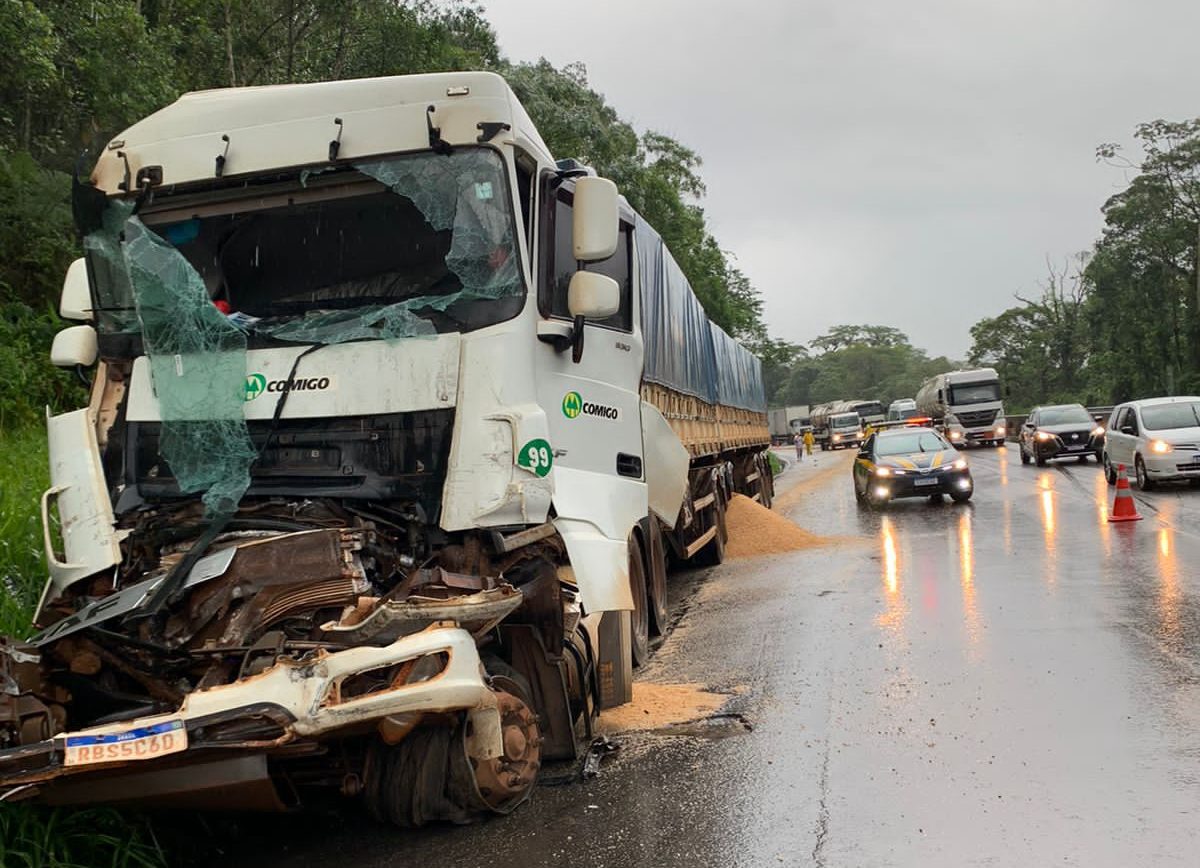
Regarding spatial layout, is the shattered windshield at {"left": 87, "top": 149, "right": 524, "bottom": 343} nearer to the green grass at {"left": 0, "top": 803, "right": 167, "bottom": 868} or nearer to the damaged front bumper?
the damaged front bumper

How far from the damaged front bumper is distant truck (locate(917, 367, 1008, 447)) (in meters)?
38.5

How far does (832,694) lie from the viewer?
621cm

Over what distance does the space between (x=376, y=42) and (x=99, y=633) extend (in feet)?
60.2

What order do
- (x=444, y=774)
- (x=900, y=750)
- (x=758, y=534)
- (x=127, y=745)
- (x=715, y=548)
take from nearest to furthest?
(x=127, y=745) < (x=444, y=774) < (x=900, y=750) < (x=715, y=548) < (x=758, y=534)

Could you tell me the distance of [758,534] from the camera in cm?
1438

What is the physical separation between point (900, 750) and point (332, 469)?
9.86ft

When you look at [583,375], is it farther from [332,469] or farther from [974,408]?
[974,408]

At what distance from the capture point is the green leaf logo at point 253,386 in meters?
4.92

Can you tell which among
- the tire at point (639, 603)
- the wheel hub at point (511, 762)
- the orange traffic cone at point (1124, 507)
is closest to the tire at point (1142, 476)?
the orange traffic cone at point (1124, 507)

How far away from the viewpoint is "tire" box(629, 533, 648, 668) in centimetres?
707

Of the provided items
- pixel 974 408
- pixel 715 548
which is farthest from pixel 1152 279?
pixel 715 548

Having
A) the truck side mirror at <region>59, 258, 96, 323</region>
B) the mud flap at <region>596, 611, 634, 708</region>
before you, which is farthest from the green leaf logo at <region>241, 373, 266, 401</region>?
the mud flap at <region>596, 611, 634, 708</region>

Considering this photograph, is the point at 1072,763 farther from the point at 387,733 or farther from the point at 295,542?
the point at 295,542

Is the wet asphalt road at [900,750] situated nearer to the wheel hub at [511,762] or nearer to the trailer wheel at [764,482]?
the wheel hub at [511,762]
